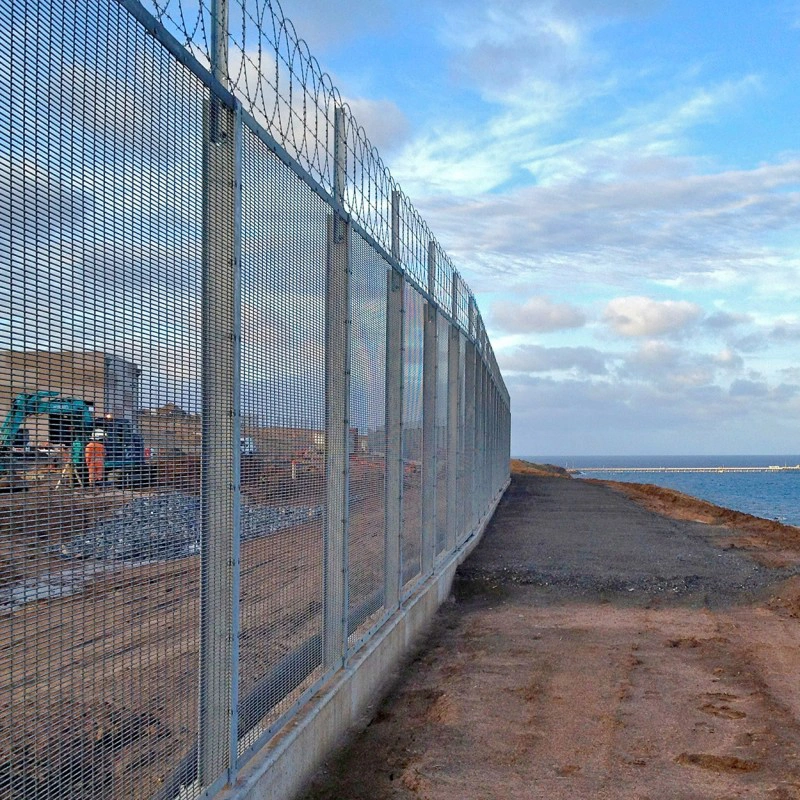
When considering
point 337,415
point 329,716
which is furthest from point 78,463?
point 329,716

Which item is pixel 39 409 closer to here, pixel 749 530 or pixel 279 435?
pixel 279 435

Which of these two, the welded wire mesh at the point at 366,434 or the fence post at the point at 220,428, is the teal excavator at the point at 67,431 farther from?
the welded wire mesh at the point at 366,434

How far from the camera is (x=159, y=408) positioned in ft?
10.1

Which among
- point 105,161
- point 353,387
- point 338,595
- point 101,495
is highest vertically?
point 105,161

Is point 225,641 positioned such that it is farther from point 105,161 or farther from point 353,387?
point 353,387

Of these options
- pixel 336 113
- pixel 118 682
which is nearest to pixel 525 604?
pixel 336 113

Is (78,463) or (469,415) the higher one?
(469,415)

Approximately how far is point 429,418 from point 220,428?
5.56 m

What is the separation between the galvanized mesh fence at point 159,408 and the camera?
7.77 feet

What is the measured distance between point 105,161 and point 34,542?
106 cm

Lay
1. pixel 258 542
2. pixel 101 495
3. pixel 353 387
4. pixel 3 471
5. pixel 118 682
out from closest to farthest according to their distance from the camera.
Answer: pixel 3 471, pixel 101 495, pixel 118 682, pixel 258 542, pixel 353 387

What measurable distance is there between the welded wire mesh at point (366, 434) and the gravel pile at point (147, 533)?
7.84ft

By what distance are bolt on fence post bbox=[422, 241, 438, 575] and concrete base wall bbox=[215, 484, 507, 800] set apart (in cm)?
58

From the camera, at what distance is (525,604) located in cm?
1023
